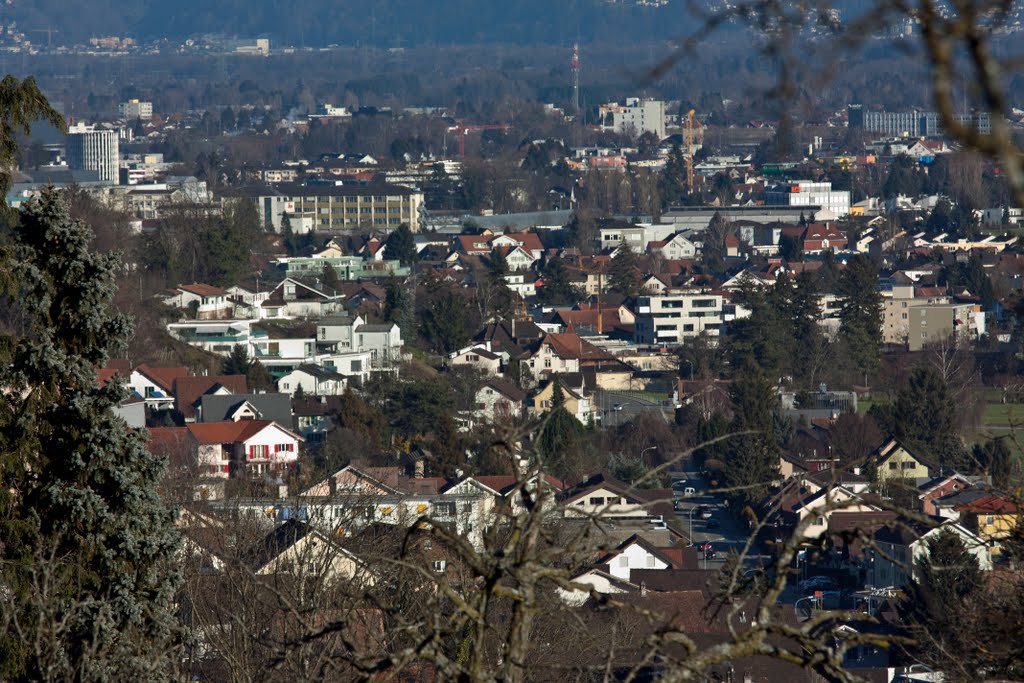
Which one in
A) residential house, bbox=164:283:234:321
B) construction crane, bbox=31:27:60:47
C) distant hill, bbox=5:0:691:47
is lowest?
residential house, bbox=164:283:234:321

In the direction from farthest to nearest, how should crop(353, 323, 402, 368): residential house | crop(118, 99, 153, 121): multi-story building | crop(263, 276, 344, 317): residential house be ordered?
1. crop(118, 99, 153, 121): multi-story building
2. crop(263, 276, 344, 317): residential house
3. crop(353, 323, 402, 368): residential house

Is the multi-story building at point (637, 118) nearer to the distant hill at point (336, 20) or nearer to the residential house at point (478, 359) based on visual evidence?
the distant hill at point (336, 20)

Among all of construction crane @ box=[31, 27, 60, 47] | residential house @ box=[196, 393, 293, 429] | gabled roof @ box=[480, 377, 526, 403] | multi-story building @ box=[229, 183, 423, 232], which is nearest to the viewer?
residential house @ box=[196, 393, 293, 429]

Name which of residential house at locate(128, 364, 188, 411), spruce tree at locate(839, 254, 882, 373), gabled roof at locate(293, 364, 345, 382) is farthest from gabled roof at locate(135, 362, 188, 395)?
spruce tree at locate(839, 254, 882, 373)

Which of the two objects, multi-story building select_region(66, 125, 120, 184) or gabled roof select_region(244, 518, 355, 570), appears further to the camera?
multi-story building select_region(66, 125, 120, 184)

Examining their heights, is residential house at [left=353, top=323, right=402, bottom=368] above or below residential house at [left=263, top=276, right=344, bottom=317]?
below

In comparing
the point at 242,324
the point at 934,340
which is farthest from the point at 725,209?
the point at 242,324

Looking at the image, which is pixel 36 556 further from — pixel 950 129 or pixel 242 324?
pixel 242 324

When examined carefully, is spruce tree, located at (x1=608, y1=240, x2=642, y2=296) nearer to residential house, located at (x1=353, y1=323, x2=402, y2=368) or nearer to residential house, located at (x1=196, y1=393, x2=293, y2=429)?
residential house, located at (x1=353, y1=323, x2=402, y2=368)
